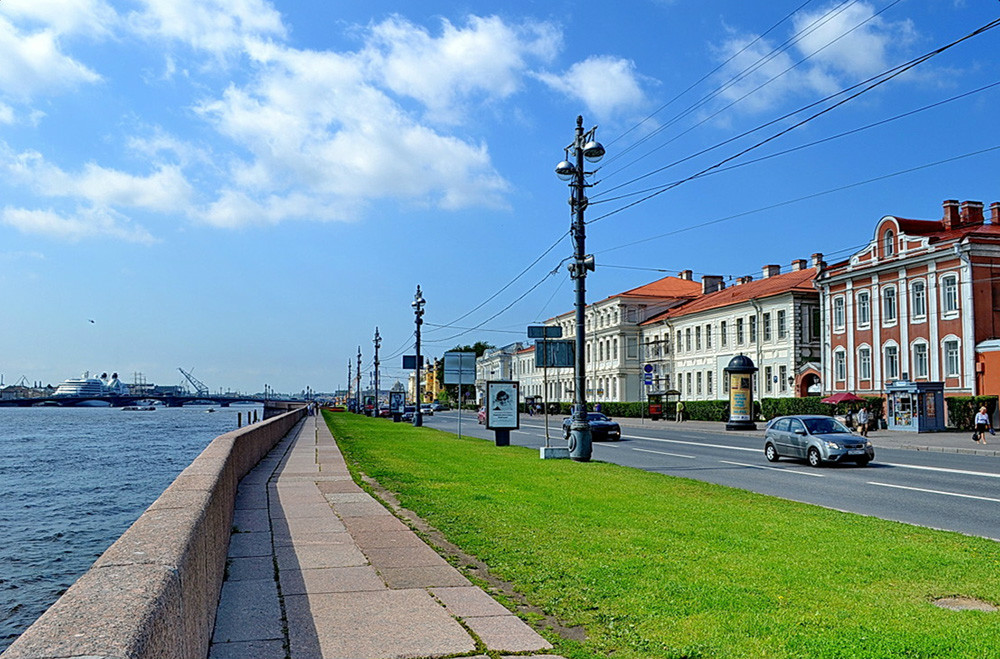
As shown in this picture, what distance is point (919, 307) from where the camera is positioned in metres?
47.8

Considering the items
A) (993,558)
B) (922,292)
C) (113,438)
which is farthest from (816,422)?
(113,438)

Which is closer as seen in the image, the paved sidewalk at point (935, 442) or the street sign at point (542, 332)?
the street sign at point (542, 332)

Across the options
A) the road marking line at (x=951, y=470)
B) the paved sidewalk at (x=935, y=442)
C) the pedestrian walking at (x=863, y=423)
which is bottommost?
the paved sidewalk at (x=935, y=442)

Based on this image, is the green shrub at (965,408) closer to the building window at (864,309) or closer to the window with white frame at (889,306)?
the window with white frame at (889,306)

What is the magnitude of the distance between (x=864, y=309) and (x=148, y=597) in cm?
5470

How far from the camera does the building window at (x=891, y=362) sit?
164 ft

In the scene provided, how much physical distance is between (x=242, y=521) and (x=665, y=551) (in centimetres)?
510

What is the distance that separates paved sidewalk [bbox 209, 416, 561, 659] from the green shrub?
122 feet

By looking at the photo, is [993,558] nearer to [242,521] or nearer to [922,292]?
[242,521]

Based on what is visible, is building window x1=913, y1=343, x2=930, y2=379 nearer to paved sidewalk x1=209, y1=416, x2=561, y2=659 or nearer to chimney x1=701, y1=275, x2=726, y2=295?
chimney x1=701, y1=275, x2=726, y2=295

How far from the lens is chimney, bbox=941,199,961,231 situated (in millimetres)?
49750

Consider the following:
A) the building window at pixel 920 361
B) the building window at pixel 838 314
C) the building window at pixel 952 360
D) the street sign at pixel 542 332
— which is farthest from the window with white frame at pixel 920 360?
the street sign at pixel 542 332

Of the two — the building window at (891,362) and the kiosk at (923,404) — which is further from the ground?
the building window at (891,362)

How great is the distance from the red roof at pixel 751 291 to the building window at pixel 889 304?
8407 mm
